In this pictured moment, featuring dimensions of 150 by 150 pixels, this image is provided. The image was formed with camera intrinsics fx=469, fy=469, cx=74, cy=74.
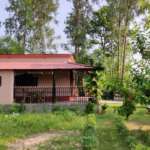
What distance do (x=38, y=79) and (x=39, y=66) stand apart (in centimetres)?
168

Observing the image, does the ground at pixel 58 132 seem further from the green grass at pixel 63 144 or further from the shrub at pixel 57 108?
the shrub at pixel 57 108

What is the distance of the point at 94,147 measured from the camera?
44.9 feet

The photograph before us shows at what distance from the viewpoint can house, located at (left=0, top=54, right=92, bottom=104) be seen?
96.8ft

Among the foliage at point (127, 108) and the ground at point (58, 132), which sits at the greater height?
the foliage at point (127, 108)

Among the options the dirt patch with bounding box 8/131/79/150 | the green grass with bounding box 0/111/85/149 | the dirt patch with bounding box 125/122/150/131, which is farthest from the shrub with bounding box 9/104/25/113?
the dirt patch with bounding box 8/131/79/150

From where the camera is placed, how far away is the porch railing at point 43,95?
95.6 feet

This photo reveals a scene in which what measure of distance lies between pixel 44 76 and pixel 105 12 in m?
20.6

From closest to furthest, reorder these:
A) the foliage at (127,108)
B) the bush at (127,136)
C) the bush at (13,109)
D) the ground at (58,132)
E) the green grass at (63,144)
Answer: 1. the bush at (127,136)
2. the green grass at (63,144)
3. the ground at (58,132)
4. the foliage at (127,108)
5. the bush at (13,109)

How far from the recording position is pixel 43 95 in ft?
97.0

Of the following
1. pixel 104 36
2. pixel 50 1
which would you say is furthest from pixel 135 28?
pixel 104 36

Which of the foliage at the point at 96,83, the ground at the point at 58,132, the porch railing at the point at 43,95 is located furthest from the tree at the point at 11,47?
the ground at the point at 58,132

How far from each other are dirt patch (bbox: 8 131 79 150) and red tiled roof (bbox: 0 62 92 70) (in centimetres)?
1176

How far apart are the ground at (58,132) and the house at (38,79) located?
651 cm

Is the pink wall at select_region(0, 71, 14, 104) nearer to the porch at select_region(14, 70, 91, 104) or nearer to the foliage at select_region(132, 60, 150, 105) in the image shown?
the porch at select_region(14, 70, 91, 104)
